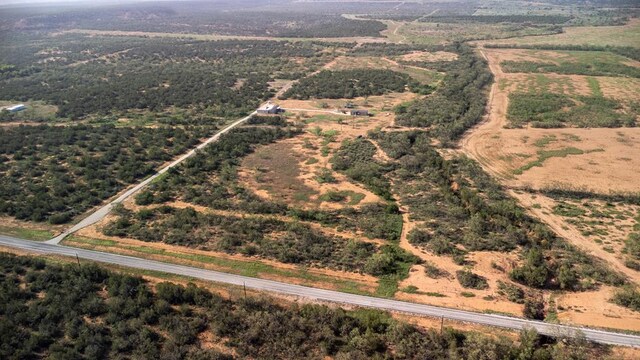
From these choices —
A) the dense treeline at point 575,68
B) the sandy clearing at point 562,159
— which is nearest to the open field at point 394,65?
the dense treeline at point 575,68

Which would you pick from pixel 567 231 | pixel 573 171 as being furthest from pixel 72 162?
pixel 573 171

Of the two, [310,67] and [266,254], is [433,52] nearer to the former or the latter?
[310,67]

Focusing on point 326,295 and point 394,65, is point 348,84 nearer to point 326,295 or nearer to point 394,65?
point 394,65

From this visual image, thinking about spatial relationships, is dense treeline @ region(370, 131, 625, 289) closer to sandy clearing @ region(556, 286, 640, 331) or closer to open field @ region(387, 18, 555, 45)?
sandy clearing @ region(556, 286, 640, 331)

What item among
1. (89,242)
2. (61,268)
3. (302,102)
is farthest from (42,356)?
(302,102)

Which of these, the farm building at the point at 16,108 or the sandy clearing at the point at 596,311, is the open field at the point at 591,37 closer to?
the sandy clearing at the point at 596,311
